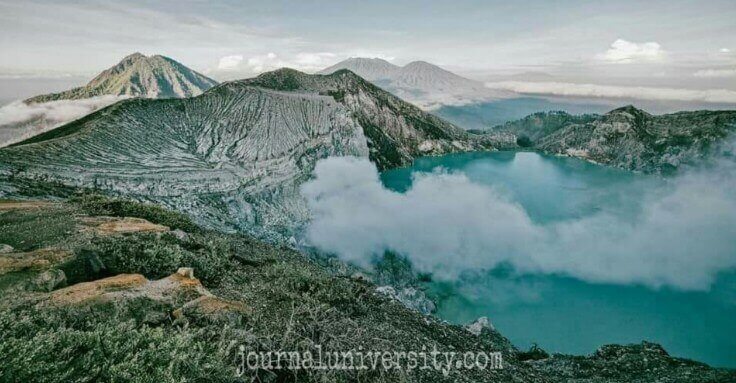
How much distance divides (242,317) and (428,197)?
124352mm

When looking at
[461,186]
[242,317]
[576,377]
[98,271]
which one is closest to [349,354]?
[242,317]

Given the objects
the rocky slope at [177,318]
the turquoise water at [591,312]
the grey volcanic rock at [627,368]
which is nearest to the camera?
the rocky slope at [177,318]

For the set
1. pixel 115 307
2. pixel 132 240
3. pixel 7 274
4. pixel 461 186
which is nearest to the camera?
pixel 115 307

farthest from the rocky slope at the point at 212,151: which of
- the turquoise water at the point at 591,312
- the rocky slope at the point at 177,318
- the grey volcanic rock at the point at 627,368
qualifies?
the turquoise water at the point at 591,312

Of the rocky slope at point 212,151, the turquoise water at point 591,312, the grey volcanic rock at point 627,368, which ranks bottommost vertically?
the turquoise water at point 591,312

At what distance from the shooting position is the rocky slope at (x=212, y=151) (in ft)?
147

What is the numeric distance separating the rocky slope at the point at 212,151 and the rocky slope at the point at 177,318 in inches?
585

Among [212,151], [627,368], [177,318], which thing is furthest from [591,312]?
[212,151]

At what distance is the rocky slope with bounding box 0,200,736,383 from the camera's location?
19.9 feet

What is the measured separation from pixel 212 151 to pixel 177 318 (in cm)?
7577

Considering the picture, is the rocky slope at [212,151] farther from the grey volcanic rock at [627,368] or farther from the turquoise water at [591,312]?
the turquoise water at [591,312]

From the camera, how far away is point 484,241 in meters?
98.4

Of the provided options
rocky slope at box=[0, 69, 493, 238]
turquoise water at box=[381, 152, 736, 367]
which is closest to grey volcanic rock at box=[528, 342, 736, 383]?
rocky slope at box=[0, 69, 493, 238]

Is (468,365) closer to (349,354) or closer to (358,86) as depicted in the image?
(349,354)
